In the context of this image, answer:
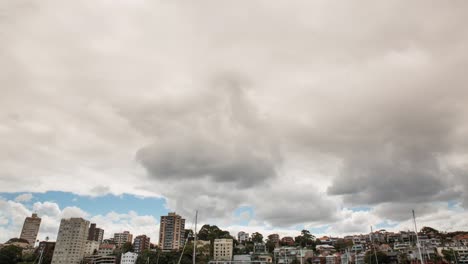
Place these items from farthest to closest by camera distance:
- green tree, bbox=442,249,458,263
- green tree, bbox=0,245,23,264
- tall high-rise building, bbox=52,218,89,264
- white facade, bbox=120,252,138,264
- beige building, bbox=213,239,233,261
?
tall high-rise building, bbox=52,218,89,264
beige building, bbox=213,239,233,261
white facade, bbox=120,252,138,264
green tree, bbox=0,245,23,264
green tree, bbox=442,249,458,263

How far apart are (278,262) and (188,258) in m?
59.6

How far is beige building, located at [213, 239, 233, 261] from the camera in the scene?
616 feet

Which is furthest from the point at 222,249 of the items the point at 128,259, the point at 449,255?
the point at 449,255

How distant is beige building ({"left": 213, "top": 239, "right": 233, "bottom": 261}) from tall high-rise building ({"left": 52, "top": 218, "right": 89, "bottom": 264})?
8083cm

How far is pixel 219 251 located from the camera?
18962cm

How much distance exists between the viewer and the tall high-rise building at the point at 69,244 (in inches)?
7421

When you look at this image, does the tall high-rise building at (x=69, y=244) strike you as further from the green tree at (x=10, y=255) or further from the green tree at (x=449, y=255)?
the green tree at (x=449, y=255)

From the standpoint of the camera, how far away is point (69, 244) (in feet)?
633

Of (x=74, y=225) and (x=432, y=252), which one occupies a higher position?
(x=74, y=225)

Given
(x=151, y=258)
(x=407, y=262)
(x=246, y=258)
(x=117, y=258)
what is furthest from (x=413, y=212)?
(x=117, y=258)

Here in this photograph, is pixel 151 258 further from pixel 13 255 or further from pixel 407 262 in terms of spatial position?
pixel 407 262

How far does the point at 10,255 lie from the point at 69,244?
3512 cm

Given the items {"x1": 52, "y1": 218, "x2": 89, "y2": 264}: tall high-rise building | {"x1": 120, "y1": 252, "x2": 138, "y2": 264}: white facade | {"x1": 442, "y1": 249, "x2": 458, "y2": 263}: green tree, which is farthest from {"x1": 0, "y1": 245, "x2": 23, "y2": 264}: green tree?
{"x1": 442, "y1": 249, "x2": 458, "y2": 263}: green tree

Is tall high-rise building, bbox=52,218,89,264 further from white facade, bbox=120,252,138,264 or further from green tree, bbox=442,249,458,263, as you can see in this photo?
green tree, bbox=442,249,458,263
